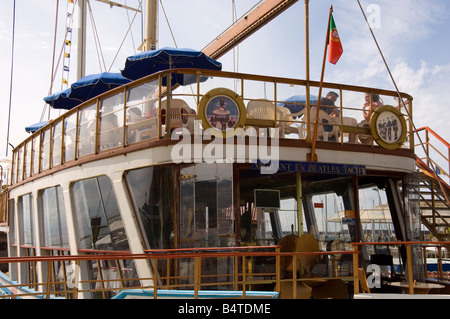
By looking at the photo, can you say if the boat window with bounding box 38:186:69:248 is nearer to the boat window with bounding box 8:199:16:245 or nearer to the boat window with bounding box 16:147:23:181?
the boat window with bounding box 16:147:23:181

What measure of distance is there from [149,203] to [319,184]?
3.62 metres

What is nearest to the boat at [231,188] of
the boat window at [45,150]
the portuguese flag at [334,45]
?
the portuguese flag at [334,45]

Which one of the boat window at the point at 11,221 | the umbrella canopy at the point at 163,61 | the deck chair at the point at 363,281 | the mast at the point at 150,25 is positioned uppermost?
the mast at the point at 150,25

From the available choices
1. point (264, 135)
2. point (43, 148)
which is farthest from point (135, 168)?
point (43, 148)

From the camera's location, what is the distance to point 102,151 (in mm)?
9180

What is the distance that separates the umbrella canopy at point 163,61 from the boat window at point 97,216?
4084 mm

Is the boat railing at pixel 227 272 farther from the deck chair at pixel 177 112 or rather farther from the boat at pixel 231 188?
the deck chair at pixel 177 112

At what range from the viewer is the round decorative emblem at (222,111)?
8.20 meters

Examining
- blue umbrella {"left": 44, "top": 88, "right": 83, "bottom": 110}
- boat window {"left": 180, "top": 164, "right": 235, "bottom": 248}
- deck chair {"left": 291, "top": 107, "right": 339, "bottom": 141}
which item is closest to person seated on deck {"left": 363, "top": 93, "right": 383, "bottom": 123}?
deck chair {"left": 291, "top": 107, "right": 339, "bottom": 141}

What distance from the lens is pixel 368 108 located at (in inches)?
381

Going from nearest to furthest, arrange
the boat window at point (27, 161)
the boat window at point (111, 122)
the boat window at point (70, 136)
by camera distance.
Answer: the boat window at point (111, 122)
the boat window at point (70, 136)
the boat window at point (27, 161)

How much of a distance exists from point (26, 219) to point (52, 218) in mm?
3278

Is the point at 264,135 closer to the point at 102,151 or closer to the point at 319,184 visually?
the point at 319,184

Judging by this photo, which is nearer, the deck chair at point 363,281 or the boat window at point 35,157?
the deck chair at point 363,281
